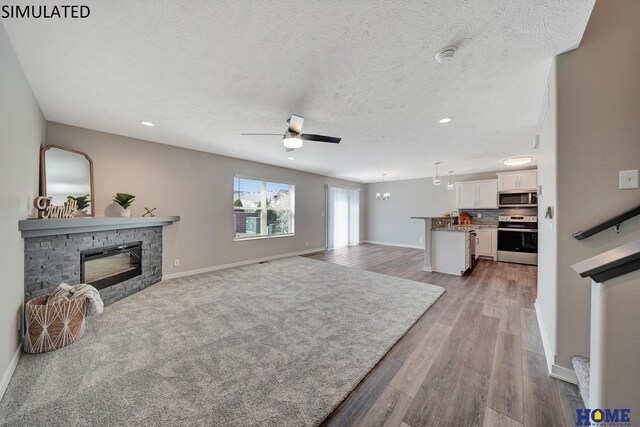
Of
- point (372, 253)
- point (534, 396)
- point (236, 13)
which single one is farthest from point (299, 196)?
point (534, 396)

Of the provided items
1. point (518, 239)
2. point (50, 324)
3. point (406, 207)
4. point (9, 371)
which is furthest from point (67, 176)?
point (518, 239)

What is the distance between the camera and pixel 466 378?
1746 millimetres

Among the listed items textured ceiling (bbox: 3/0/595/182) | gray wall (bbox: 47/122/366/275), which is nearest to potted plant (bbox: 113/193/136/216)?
gray wall (bbox: 47/122/366/275)

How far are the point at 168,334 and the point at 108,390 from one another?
0.73m

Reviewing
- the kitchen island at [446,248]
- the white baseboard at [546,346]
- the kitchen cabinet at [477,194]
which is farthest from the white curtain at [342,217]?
the white baseboard at [546,346]

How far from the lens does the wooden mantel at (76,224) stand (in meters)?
2.11

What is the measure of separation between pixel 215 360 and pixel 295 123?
246cm

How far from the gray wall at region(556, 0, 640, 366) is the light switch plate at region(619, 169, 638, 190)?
0.10 ft

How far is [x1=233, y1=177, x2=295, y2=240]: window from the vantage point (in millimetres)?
5352

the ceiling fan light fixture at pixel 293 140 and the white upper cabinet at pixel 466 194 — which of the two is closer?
the ceiling fan light fixture at pixel 293 140

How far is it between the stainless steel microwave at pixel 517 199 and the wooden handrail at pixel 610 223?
5149mm

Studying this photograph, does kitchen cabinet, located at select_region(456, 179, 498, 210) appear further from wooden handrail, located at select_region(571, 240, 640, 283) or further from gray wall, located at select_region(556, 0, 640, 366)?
wooden handrail, located at select_region(571, 240, 640, 283)

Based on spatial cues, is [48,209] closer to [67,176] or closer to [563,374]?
[67,176]

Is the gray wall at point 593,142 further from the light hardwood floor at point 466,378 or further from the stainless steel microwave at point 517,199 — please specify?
the stainless steel microwave at point 517,199
